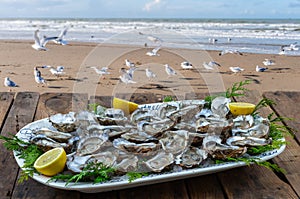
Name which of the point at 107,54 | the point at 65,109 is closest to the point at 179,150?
the point at 65,109

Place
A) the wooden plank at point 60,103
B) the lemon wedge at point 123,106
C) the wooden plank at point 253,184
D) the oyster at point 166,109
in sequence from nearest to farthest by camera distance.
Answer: the wooden plank at point 253,184, the oyster at point 166,109, the lemon wedge at point 123,106, the wooden plank at point 60,103

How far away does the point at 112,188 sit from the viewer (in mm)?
893

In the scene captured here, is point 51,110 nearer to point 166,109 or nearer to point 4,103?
point 4,103

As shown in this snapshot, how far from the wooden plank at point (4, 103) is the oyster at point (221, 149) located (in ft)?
2.79

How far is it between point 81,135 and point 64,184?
0.21m

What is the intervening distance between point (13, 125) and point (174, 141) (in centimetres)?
74

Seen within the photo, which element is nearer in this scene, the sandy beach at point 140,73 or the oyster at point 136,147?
the oyster at point 136,147

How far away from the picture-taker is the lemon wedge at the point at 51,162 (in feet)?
2.90

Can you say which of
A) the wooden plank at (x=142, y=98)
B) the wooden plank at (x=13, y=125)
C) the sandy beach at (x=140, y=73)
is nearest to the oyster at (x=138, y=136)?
the wooden plank at (x=13, y=125)

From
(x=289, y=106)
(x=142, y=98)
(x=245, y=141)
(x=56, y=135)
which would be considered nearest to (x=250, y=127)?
(x=245, y=141)

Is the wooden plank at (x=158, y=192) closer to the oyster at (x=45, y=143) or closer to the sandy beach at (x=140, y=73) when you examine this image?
the oyster at (x=45, y=143)

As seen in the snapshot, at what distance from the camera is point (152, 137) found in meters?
1.01

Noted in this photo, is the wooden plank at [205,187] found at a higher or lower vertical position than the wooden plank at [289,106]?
higher

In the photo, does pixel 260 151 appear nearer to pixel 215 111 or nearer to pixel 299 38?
pixel 215 111
